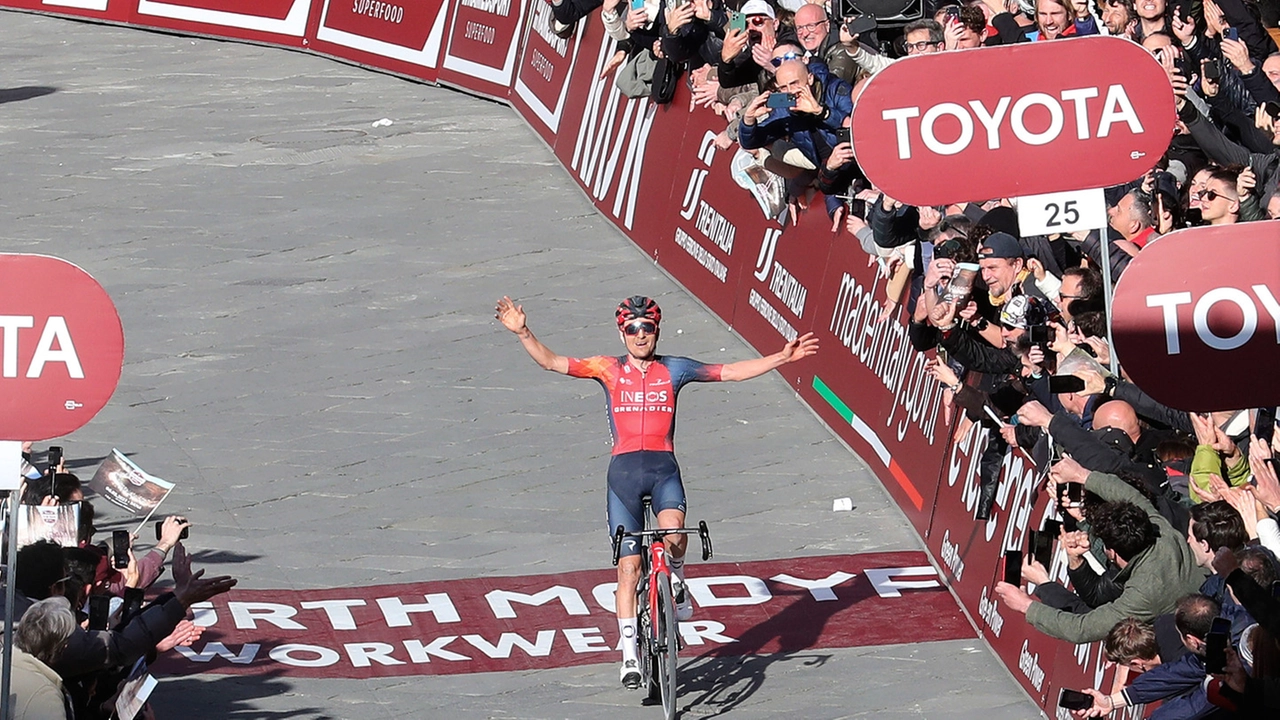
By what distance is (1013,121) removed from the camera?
9.23 metres

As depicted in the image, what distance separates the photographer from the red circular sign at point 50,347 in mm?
8664

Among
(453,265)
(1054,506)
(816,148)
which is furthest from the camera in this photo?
(453,265)

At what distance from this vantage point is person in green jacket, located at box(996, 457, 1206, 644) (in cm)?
898

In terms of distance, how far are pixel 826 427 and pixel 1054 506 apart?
480 cm

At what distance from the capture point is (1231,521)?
8.46 meters

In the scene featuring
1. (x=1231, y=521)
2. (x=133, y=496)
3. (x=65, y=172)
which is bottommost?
(x=65, y=172)

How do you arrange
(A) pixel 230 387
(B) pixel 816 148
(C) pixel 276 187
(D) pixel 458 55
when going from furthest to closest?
(D) pixel 458 55, (C) pixel 276 187, (A) pixel 230 387, (B) pixel 816 148

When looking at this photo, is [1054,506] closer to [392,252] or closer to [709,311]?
[709,311]

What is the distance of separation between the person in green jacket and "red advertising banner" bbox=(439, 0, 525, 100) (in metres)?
14.6

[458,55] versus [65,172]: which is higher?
[458,55]

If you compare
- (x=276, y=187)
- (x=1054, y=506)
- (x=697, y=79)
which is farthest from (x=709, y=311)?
(x=1054, y=506)

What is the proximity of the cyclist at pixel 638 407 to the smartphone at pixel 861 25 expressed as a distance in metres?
4.46

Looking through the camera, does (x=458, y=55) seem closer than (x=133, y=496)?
No

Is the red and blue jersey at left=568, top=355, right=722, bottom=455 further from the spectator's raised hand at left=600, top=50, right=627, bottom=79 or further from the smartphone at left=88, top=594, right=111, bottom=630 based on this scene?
the spectator's raised hand at left=600, top=50, right=627, bottom=79
